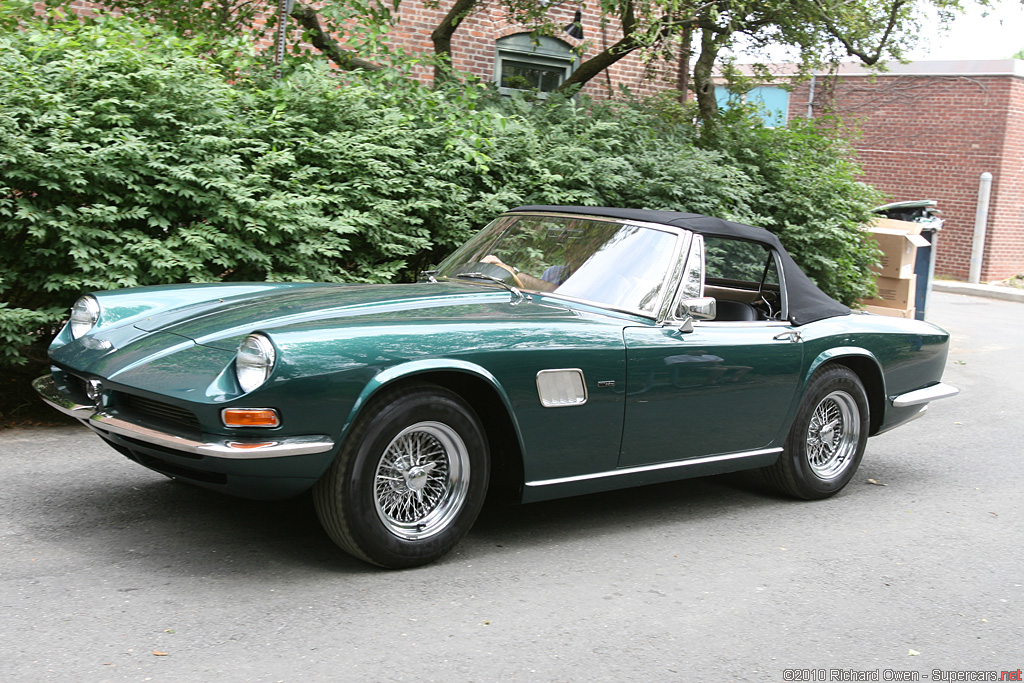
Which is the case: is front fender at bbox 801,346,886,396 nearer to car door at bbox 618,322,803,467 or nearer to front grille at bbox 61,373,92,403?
car door at bbox 618,322,803,467

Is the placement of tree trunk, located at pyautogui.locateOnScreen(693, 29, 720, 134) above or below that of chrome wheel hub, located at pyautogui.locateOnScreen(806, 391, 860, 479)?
above

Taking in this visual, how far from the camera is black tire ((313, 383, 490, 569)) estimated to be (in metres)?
3.85

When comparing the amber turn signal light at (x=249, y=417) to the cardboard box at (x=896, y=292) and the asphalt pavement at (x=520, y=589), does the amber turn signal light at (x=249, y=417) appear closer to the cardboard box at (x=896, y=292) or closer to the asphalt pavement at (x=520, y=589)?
the asphalt pavement at (x=520, y=589)

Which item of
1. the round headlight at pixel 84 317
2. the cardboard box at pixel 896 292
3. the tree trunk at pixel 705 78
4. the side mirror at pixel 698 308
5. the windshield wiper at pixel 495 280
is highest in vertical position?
the tree trunk at pixel 705 78

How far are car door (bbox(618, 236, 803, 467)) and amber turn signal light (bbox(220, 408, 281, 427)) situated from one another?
1684mm

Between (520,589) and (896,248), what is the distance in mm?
10005

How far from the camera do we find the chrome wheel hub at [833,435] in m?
5.61

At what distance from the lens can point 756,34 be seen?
12500 mm

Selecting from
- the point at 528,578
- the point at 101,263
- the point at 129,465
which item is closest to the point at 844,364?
the point at 528,578

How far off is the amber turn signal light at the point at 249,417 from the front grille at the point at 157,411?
0.46 ft

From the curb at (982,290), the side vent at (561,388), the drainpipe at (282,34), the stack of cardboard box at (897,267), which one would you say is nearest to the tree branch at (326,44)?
the drainpipe at (282,34)

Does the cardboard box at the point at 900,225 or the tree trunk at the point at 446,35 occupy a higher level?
the tree trunk at the point at 446,35

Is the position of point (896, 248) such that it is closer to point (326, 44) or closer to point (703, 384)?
point (326, 44)

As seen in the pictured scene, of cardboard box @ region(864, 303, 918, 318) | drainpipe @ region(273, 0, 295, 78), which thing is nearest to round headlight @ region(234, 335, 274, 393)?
drainpipe @ region(273, 0, 295, 78)
